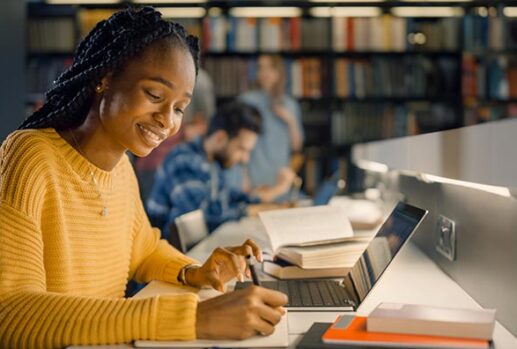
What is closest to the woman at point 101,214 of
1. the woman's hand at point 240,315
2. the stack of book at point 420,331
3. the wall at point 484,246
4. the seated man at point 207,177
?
the woman's hand at point 240,315

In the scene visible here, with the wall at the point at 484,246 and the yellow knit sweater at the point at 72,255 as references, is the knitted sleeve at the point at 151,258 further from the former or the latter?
the wall at the point at 484,246

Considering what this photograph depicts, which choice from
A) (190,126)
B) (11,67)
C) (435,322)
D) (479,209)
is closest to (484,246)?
(479,209)

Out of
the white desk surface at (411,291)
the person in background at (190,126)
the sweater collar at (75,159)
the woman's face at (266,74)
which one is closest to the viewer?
the white desk surface at (411,291)

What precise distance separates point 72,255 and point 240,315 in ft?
1.57

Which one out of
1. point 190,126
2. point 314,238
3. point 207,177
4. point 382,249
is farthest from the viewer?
point 190,126

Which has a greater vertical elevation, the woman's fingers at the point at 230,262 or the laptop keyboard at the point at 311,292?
the woman's fingers at the point at 230,262

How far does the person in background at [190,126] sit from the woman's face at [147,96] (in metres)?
3.24

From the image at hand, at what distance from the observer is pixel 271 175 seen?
4.84 m

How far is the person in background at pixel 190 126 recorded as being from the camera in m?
4.75

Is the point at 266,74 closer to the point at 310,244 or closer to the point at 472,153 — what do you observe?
the point at 310,244

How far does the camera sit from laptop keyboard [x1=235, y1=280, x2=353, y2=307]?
130 cm

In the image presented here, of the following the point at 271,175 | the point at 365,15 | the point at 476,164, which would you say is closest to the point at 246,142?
the point at 271,175

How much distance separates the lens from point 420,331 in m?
0.96

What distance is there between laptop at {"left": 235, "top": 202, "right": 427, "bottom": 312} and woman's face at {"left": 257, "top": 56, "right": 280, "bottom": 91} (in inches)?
150
